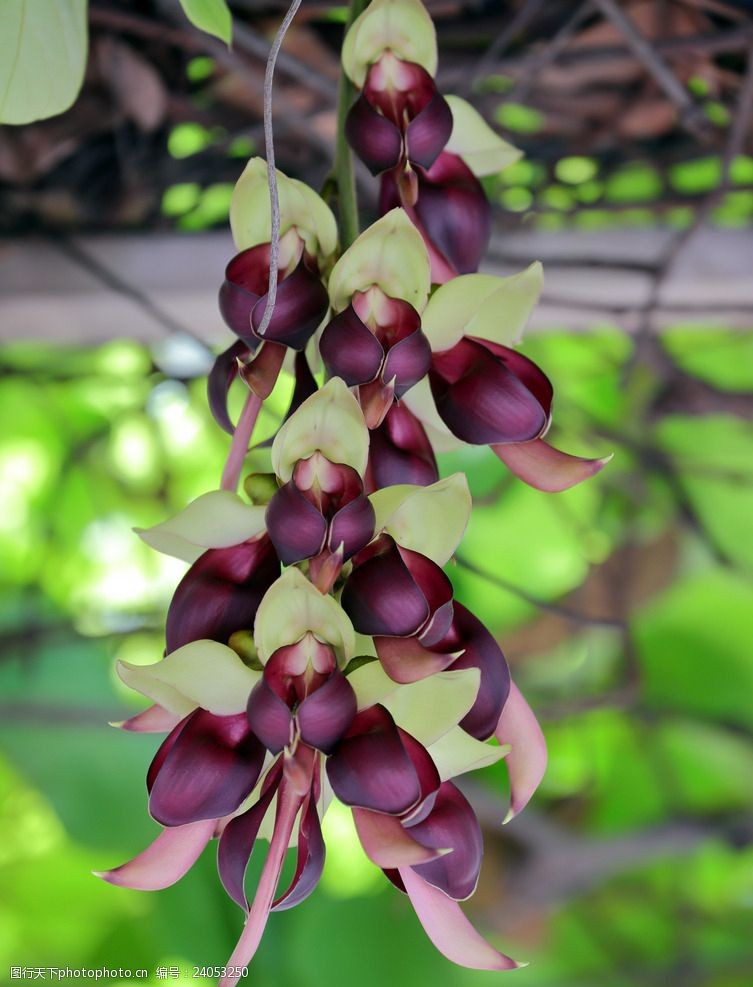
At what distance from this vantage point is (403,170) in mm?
179

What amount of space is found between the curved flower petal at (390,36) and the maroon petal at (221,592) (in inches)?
3.8

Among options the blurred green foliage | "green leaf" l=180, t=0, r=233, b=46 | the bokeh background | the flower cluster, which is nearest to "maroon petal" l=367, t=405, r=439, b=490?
the flower cluster

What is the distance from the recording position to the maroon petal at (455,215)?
19cm

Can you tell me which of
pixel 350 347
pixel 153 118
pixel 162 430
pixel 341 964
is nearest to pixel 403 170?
pixel 350 347

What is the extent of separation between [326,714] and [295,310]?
0.22 ft

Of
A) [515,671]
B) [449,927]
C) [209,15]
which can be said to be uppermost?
[209,15]

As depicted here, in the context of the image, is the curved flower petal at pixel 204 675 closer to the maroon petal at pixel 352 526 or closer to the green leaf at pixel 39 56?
the maroon petal at pixel 352 526

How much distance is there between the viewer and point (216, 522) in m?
0.16

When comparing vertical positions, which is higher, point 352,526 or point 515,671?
point 352,526

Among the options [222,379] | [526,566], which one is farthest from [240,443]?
[526,566]

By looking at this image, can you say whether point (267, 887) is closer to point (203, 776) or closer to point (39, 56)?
point (203, 776)

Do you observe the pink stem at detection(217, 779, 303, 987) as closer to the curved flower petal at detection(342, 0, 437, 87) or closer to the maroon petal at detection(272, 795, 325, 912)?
the maroon petal at detection(272, 795, 325, 912)

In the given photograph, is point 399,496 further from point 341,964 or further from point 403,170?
point 341,964

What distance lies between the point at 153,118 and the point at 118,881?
283 millimetres
